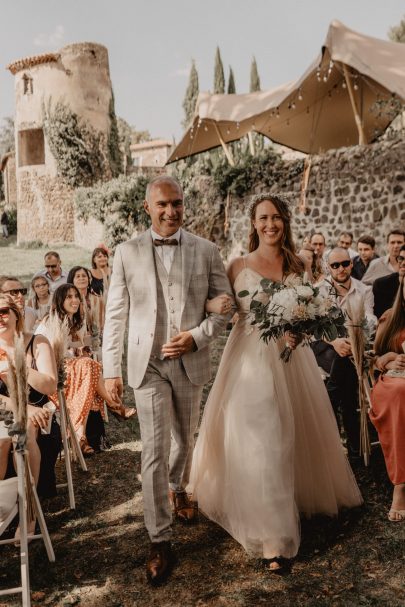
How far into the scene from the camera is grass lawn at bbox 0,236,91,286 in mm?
18947

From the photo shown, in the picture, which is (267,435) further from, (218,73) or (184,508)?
(218,73)

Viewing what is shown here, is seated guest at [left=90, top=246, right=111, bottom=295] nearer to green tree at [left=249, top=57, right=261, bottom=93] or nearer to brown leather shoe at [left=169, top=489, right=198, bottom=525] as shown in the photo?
brown leather shoe at [left=169, top=489, right=198, bottom=525]

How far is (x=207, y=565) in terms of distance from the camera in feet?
10.1

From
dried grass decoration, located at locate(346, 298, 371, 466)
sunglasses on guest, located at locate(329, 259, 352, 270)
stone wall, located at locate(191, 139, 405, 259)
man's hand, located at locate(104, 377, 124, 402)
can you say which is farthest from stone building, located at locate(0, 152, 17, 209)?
man's hand, located at locate(104, 377, 124, 402)

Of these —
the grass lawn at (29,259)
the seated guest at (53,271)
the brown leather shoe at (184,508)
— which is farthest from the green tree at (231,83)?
the brown leather shoe at (184,508)

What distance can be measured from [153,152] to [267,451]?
45.8 metres

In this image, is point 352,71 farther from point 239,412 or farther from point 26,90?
point 26,90

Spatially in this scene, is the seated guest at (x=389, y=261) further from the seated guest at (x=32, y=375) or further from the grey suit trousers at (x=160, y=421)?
the seated guest at (x=32, y=375)

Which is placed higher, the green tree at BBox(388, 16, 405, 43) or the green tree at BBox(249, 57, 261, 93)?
the green tree at BBox(249, 57, 261, 93)

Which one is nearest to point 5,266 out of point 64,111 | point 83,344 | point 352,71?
point 64,111

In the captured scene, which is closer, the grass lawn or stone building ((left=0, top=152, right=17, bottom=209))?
the grass lawn

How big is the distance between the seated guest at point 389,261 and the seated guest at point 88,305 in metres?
3.26

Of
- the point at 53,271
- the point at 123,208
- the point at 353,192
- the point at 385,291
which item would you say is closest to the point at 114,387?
the point at 385,291

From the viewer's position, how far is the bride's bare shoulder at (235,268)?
365 centimetres
